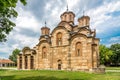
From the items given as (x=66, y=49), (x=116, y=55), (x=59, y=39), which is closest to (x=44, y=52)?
(x=59, y=39)

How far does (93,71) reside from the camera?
110 feet

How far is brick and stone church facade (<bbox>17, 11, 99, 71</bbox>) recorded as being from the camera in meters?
35.0

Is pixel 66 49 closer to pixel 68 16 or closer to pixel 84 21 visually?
pixel 84 21

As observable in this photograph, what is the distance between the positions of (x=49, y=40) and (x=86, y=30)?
9.34 m

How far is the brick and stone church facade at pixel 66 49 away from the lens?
35031mm

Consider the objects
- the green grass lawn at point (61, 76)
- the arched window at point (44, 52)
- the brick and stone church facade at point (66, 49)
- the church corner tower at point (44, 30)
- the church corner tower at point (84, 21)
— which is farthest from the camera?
the church corner tower at point (44, 30)

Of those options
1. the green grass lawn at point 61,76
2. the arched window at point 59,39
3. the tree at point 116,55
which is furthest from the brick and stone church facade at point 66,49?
the tree at point 116,55

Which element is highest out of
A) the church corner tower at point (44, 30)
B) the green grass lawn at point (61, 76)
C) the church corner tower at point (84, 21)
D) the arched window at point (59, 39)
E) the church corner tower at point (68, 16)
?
the church corner tower at point (68, 16)

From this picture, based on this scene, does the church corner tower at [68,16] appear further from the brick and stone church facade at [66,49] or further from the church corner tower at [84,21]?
the church corner tower at [84,21]

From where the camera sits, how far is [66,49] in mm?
37844

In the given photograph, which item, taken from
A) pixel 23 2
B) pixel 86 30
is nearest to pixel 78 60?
pixel 86 30

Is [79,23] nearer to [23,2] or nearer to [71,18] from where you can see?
[71,18]

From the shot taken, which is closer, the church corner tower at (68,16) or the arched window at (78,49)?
the arched window at (78,49)

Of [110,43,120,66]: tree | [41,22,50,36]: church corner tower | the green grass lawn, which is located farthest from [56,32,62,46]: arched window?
[110,43,120,66]: tree
